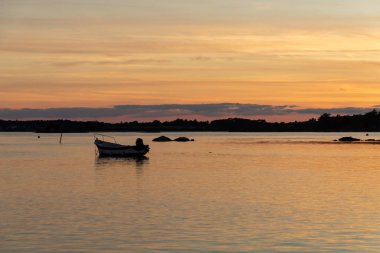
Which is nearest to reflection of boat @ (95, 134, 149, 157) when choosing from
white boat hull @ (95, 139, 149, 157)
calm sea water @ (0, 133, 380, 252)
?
white boat hull @ (95, 139, 149, 157)

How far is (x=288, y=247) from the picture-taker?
27.9 metres

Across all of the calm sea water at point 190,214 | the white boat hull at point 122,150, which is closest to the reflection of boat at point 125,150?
the white boat hull at point 122,150

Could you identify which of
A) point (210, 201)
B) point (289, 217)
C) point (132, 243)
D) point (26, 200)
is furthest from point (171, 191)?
point (132, 243)

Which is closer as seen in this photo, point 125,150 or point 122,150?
point 125,150

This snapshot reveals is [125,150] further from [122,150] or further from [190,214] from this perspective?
[190,214]

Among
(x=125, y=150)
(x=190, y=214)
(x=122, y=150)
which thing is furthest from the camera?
(x=122, y=150)

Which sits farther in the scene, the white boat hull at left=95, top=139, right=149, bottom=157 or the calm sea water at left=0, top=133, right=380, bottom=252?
the white boat hull at left=95, top=139, right=149, bottom=157

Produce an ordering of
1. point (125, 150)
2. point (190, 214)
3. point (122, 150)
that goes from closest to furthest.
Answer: point (190, 214) < point (125, 150) < point (122, 150)

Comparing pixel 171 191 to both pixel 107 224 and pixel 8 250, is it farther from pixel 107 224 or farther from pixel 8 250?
pixel 8 250

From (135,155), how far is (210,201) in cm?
6655

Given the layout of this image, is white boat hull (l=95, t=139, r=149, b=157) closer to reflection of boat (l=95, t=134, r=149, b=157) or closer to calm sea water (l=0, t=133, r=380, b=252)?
reflection of boat (l=95, t=134, r=149, b=157)

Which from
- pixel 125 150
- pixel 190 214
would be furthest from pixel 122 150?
pixel 190 214

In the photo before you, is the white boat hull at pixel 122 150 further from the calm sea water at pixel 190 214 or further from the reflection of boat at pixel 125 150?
the calm sea water at pixel 190 214

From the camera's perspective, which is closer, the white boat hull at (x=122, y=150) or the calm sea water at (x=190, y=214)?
the calm sea water at (x=190, y=214)
